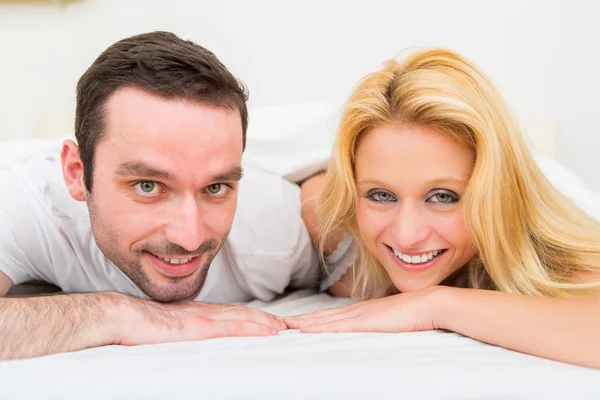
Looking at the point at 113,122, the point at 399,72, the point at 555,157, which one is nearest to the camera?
the point at 113,122

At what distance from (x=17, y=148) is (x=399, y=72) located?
1.06 meters

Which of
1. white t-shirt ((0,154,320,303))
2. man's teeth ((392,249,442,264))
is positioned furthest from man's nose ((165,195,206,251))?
man's teeth ((392,249,442,264))

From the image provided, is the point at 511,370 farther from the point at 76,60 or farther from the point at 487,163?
the point at 76,60

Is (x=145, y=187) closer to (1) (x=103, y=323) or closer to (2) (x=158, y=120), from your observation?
(2) (x=158, y=120)

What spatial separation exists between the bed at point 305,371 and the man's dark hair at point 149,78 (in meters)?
0.49

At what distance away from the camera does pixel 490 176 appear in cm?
147

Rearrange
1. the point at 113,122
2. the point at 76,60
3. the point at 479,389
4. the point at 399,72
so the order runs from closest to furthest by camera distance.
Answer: the point at 479,389 → the point at 113,122 → the point at 399,72 → the point at 76,60

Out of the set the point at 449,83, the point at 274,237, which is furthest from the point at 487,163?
the point at 274,237

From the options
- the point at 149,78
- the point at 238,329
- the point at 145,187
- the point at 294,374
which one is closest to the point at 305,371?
the point at 294,374

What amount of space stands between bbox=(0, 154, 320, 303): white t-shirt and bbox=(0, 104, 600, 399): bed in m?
0.50

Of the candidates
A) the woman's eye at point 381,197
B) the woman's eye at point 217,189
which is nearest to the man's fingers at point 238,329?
the woman's eye at point 217,189

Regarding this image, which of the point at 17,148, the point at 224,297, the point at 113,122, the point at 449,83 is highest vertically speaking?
the point at 449,83

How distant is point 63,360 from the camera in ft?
3.78

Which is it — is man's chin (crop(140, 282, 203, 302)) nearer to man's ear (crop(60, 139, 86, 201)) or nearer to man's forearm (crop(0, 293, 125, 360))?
man's forearm (crop(0, 293, 125, 360))
